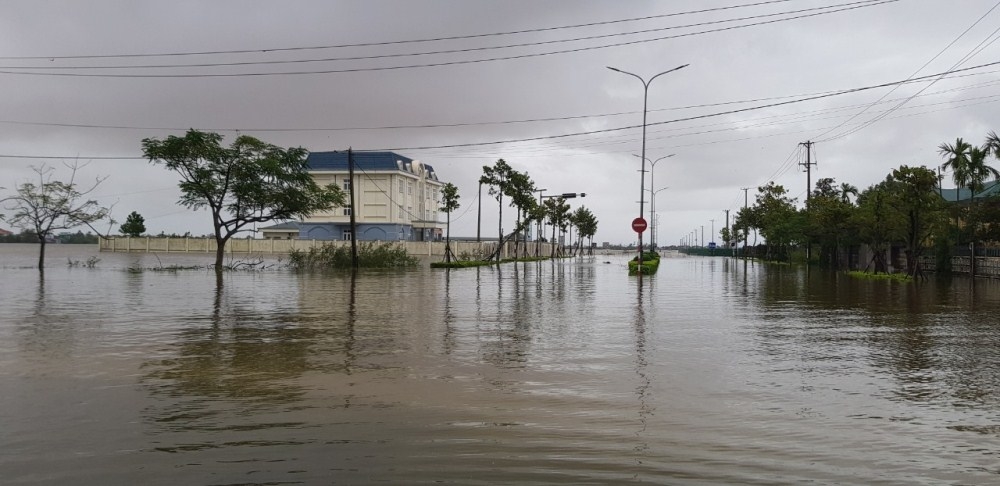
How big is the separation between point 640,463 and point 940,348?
8833mm

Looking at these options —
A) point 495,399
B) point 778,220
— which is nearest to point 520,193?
point 778,220

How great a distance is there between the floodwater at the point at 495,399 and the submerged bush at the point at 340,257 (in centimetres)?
3042

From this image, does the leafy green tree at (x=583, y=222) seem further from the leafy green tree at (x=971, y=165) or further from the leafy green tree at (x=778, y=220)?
the leafy green tree at (x=971, y=165)

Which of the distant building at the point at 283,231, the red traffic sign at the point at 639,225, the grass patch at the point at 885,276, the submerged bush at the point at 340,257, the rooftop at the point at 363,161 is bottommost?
the grass patch at the point at 885,276

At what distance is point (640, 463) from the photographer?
18.3ft

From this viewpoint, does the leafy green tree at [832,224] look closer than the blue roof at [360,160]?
Yes

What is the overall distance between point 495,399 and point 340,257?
40.7 metres

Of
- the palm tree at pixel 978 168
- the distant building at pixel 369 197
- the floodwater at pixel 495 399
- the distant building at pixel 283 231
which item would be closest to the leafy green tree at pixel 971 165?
the palm tree at pixel 978 168

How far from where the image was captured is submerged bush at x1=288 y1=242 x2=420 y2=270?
4691cm

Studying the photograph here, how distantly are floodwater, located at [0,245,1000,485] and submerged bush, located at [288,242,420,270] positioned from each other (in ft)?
99.8

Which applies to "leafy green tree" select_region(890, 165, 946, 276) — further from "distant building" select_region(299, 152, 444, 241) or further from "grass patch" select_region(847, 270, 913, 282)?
"distant building" select_region(299, 152, 444, 241)

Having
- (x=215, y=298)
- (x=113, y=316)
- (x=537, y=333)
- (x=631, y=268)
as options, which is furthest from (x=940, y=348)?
(x=631, y=268)

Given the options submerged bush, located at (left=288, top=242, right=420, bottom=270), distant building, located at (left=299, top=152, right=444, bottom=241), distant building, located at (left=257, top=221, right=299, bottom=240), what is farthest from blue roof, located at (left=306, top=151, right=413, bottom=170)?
submerged bush, located at (left=288, top=242, right=420, bottom=270)

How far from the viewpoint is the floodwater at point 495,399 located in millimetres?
5469
